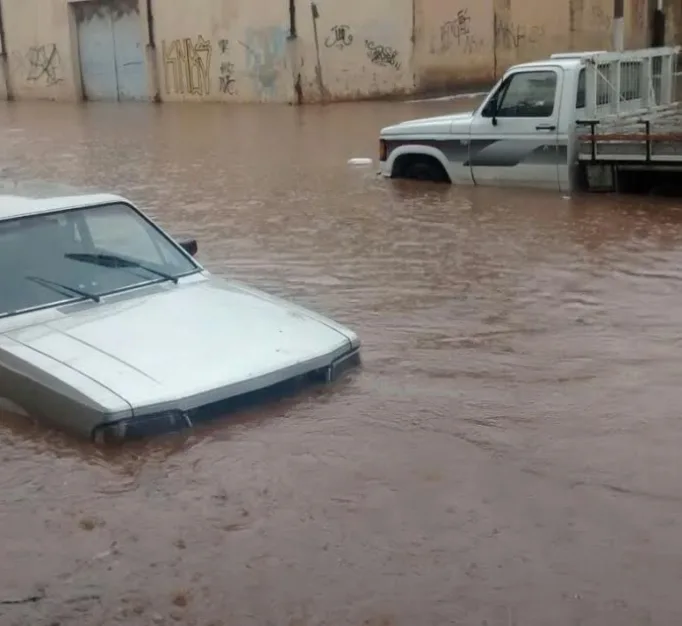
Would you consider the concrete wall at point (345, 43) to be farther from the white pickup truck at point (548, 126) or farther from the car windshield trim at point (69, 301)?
the car windshield trim at point (69, 301)

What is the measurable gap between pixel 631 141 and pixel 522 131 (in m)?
1.19

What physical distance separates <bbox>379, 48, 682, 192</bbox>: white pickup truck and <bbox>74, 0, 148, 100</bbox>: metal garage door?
783 inches

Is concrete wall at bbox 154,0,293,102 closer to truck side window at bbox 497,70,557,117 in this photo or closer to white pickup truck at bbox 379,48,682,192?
white pickup truck at bbox 379,48,682,192

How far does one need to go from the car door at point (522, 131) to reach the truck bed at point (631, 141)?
0.34 meters

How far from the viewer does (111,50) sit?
32.1 metres

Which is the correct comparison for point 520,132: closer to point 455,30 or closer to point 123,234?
point 123,234

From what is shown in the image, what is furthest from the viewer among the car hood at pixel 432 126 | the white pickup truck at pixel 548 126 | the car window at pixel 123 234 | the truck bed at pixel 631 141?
the car hood at pixel 432 126

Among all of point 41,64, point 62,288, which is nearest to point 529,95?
point 62,288

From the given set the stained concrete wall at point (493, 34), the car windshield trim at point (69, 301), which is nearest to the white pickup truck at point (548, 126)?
the car windshield trim at point (69, 301)

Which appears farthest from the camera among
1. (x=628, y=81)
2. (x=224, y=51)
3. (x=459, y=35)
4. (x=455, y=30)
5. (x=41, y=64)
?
(x=41, y=64)

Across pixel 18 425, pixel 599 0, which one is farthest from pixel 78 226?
pixel 599 0

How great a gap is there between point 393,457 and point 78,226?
233 centimetres

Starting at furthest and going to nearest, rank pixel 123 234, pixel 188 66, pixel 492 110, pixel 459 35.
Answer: pixel 188 66 → pixel 459 35 → pixel 492 110 → pixel 123 234

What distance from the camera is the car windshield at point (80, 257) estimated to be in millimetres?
5785
